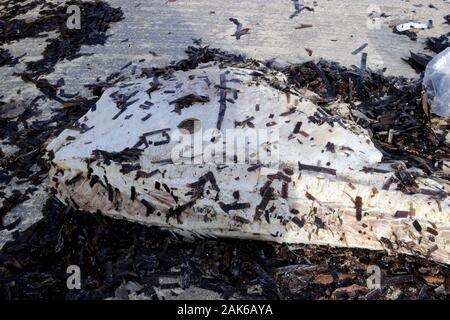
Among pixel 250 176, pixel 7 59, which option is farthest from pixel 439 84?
pixel 7 59

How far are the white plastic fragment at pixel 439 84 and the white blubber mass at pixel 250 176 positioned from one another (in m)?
1.40

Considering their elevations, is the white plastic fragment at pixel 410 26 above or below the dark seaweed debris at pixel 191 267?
above

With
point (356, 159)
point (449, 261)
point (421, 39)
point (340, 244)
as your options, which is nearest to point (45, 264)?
point (340, 244)

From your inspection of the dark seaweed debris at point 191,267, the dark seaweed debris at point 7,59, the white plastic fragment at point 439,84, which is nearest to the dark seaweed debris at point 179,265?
the dark seaweed debris at point 191,267

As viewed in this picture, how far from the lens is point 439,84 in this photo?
15.1 ft

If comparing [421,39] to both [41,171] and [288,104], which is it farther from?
[41,171]

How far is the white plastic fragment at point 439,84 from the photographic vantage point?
15.0ft

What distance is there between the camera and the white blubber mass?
3.28 metres

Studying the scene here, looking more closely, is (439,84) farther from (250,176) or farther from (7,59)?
(7,59)

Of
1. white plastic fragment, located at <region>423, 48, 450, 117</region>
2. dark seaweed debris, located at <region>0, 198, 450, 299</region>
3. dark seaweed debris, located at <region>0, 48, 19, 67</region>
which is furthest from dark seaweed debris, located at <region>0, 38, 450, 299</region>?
dark seaweed debris, located at <region>0, 48, 19, 67</region>

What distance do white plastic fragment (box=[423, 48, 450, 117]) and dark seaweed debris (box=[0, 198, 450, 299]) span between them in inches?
72.4

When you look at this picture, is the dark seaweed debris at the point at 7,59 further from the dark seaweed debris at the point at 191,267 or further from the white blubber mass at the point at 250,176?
the dark seaweed debris at the point at 191,267

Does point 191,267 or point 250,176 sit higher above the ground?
point 250,176

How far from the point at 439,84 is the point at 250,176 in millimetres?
2451
